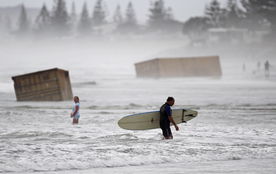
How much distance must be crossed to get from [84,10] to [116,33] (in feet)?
37.6

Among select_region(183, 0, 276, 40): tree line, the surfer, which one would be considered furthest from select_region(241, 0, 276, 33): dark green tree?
the surfer

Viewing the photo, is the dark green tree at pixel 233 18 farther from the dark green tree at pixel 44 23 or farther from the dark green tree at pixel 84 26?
the dark green tree at pixel 44 23

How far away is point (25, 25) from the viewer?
129500mm

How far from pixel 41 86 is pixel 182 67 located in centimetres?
1906

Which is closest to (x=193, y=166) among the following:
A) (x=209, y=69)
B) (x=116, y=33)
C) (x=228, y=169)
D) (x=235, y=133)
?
(x=228, y=169)

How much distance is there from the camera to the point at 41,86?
2061 centimetres

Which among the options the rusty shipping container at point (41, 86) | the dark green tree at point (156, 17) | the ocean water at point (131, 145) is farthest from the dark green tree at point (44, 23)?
the ocean water at point (131, 145)

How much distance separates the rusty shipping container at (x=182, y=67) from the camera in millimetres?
36500

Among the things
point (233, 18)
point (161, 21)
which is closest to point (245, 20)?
point (233, 18)

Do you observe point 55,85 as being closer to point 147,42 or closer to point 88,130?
point 88,130

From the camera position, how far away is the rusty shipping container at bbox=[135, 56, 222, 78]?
120 ft

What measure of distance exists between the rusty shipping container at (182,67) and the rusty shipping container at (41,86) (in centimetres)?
1658

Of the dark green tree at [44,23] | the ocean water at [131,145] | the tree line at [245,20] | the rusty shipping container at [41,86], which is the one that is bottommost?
the ocean water at [131,145]

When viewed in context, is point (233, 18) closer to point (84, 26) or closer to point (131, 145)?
point (84, 26)
